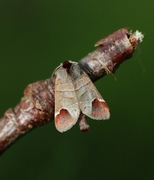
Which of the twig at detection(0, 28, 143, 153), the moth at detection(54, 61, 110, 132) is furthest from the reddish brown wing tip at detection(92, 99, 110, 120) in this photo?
the twig at detection(0, 28, 143, 153)

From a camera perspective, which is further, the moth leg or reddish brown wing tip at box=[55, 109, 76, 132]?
reddish brown wing tip at box=[55, 109, 76, 132]

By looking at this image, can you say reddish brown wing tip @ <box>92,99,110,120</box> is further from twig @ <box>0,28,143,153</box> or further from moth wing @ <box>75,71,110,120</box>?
twig @ <box>0,28,143,153</box>

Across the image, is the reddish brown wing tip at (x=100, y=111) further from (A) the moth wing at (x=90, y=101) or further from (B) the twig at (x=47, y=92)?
(B) the twig at (x=47, y=92)

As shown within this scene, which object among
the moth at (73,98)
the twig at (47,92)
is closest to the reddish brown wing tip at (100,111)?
the moth at (73,98)

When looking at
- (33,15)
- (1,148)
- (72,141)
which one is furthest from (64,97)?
(33,15)

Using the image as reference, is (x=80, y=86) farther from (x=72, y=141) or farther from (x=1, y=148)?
(x=72, y=141)

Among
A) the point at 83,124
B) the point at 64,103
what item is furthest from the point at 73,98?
the point at 83,124
